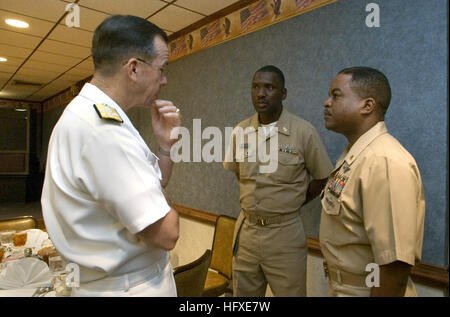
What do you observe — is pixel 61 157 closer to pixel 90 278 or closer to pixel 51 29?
pixel 90 278

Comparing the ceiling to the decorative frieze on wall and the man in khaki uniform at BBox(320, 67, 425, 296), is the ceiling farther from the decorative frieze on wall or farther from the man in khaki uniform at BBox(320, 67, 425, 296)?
the man in khaki uniform at BBox(320, 67, 425, 296)

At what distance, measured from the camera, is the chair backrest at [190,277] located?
1.50 meters

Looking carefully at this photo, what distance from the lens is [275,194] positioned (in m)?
2.02

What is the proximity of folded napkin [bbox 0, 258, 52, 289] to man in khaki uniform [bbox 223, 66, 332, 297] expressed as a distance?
117 centimetres

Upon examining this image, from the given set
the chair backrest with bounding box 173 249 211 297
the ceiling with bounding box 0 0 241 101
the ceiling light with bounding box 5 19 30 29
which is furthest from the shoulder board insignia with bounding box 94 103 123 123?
the ceiling light with bounding box 5 19 30 29

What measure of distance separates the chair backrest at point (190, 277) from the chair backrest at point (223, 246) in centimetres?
89

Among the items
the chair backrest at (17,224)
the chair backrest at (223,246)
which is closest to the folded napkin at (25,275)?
the chair backrest at (17,224)

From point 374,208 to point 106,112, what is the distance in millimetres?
1000

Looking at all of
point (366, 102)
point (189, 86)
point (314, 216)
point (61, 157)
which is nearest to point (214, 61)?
point (189, 86)

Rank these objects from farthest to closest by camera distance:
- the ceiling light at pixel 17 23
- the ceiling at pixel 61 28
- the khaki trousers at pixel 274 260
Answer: the ceiling light at pixel 17 23 < the ceiling at pixel 61 28 < the khaki trousers at pixel 274 260

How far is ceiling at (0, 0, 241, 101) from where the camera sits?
2.86 meters

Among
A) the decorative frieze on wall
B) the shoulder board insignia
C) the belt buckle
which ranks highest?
the decorative frieze on wall

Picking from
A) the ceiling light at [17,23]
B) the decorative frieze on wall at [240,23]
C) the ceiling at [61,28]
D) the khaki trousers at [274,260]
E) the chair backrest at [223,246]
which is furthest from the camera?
the ceiling light at [17,23]

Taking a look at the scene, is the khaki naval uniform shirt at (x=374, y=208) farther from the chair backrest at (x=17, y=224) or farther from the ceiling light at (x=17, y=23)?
the ceiling light at (x=17, y=23)
